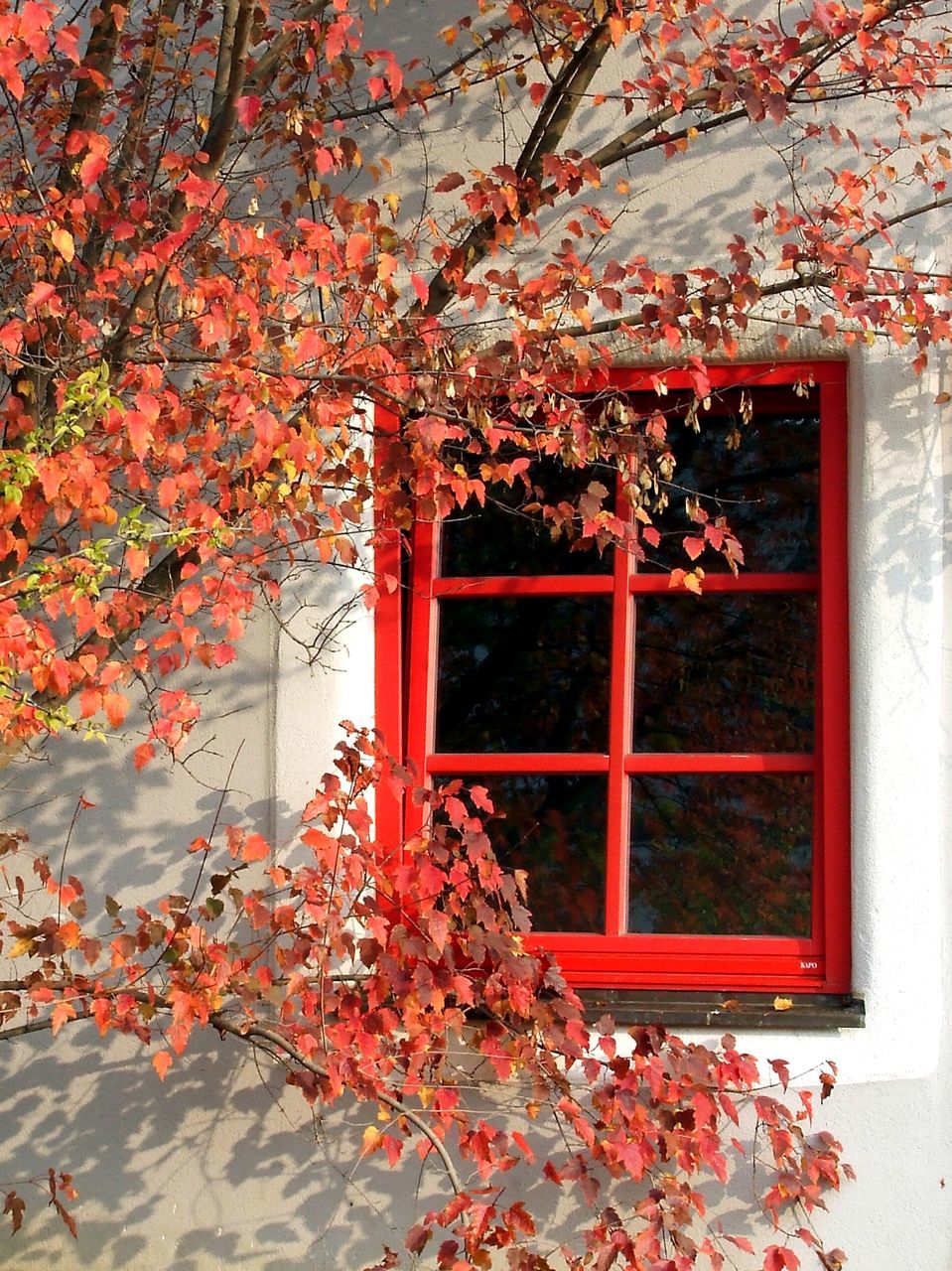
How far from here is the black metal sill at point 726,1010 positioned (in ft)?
10.6

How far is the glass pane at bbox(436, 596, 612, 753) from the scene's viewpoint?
3.59 m

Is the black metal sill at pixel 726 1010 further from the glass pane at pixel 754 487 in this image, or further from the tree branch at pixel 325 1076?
the glass pane at pixel 754 487

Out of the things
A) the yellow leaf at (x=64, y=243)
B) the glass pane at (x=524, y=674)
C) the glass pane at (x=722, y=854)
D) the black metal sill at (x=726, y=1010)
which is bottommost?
the black metal sill at (x=726, y=1010)

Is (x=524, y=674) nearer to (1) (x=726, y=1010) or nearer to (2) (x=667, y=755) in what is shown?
(2) (x=667, y=755)

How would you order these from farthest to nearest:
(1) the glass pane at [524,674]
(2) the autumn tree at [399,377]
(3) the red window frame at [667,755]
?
1. (1) the glass pane at [524,674]
2. (3) the red window frame at [667,755]
3. (2) the autumn tree at [399,377]

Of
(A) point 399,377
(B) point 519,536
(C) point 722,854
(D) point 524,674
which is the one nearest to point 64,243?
(A) point 399,377

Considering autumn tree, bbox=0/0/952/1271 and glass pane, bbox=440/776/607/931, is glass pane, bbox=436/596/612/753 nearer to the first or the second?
glass pane, bbox=440/776/607/931

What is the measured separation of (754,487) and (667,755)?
0.67m

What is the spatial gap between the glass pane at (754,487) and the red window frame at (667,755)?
65 mm

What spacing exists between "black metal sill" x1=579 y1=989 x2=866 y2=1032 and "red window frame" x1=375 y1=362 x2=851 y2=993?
3cm

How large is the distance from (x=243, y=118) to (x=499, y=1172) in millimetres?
2280

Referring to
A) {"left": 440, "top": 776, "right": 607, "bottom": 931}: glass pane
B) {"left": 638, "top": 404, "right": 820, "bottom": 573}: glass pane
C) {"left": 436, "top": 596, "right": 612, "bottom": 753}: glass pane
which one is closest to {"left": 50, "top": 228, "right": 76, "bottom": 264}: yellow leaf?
{"left": 436, "top": 596, "right": 612, "bottom": 753}: glass pane

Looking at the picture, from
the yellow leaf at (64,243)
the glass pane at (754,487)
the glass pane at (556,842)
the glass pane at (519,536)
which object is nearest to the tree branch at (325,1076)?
the glass pane at (556,842)

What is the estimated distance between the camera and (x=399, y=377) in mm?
3023
